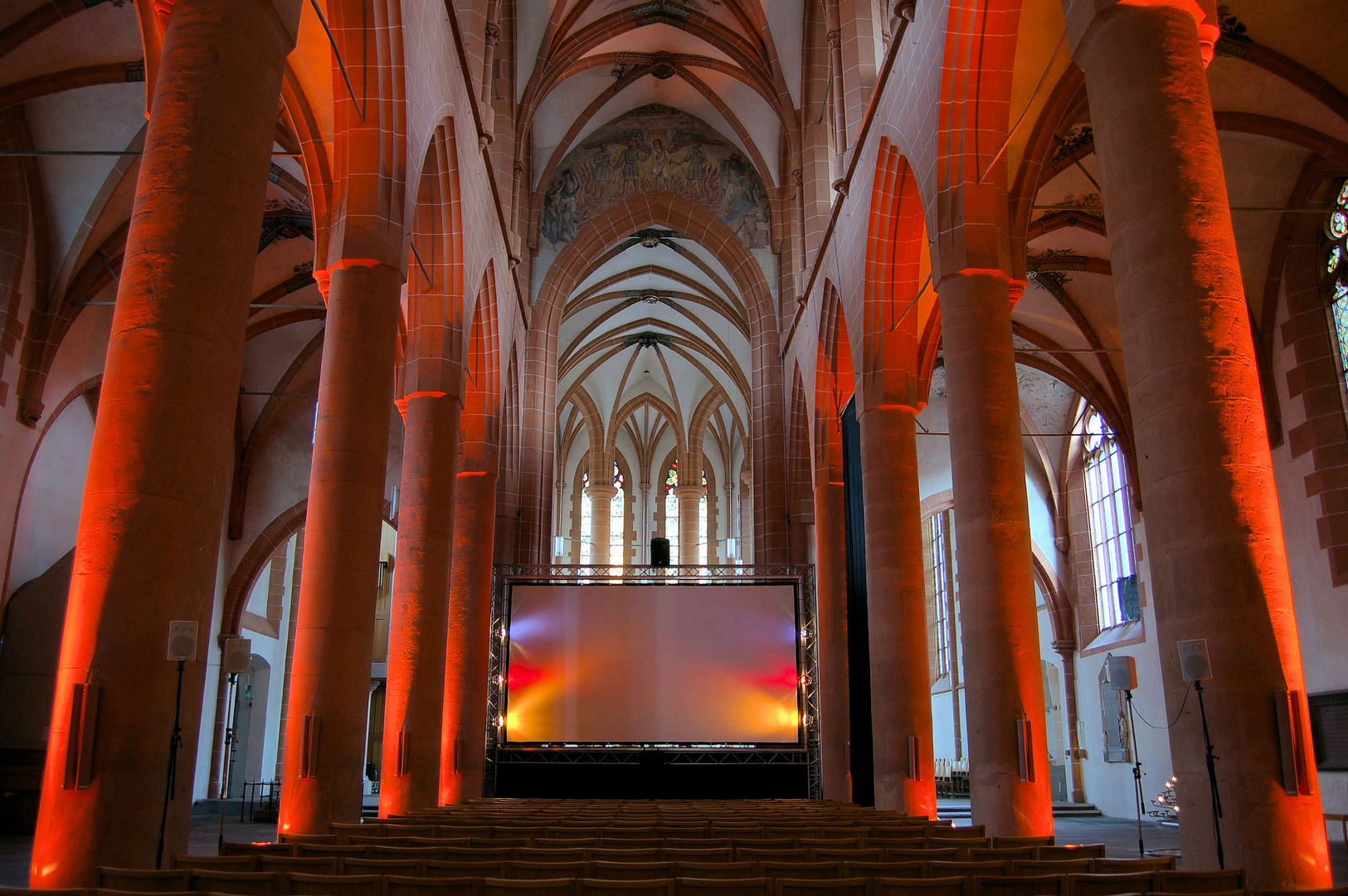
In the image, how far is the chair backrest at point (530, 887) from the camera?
13.4ft

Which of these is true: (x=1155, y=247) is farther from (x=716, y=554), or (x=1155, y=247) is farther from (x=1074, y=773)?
(x=716, y=554)

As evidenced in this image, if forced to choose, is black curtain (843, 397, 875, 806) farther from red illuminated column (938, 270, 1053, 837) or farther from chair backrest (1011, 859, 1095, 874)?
chair backrest (1011, 859, 1095, 874)

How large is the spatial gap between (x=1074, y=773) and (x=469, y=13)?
2065 centimetres

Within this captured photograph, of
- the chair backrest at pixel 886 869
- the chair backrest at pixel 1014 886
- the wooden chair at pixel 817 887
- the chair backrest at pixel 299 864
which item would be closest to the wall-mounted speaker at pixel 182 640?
the chair backrest at pixel 299 864

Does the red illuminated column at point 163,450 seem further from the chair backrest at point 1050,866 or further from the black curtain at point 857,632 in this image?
the black curtain at point 857,632

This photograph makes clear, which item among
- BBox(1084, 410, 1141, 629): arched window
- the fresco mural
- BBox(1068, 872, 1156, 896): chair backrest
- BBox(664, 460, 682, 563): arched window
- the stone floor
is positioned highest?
the fresco mural

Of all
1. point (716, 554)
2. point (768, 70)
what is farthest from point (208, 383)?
point (716, 554)

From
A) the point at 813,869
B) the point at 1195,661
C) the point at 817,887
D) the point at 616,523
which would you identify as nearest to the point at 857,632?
the point at 1195,661

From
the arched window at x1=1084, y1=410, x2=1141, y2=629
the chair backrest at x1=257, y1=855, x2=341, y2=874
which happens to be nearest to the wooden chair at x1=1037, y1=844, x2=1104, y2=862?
the chair backrest at x1=257, y1=855, x2=341, y2=874

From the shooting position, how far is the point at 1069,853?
19.6ft

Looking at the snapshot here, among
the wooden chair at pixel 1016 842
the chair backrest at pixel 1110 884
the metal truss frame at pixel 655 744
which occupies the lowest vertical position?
the wooden chair at pixel 1016 842

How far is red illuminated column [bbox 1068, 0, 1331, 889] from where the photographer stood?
5438mm

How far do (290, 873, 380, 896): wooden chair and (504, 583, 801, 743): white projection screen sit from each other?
16.1 m

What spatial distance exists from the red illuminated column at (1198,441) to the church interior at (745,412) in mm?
28
